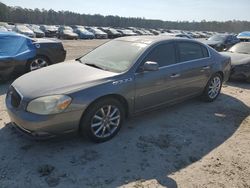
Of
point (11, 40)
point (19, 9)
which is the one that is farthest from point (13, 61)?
point (19, 9)

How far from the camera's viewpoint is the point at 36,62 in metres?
7.58

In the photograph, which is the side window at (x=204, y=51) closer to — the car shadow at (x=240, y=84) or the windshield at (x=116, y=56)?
the windshield at (x=116, y=56)

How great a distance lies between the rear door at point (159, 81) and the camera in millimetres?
4453

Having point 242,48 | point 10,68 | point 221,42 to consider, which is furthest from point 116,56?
point 221,42

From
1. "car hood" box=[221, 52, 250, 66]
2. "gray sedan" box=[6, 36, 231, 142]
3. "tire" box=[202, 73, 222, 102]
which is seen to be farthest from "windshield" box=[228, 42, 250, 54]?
"gray sedan" box=[6, 36, 231, 142]

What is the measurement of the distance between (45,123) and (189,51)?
3303 mm

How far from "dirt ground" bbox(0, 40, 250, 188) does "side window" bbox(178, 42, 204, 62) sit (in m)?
1.22

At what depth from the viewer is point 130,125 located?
482cm

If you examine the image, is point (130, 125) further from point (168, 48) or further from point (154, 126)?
point (168, 48)

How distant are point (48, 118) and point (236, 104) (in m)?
4.55

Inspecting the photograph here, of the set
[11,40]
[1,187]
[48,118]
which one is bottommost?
[1,187]

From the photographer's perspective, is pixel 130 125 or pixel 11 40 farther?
pixel 11 40

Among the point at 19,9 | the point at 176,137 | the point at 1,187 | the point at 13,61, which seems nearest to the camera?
the point at 1,187

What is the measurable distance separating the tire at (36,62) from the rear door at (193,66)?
13.8 feet
